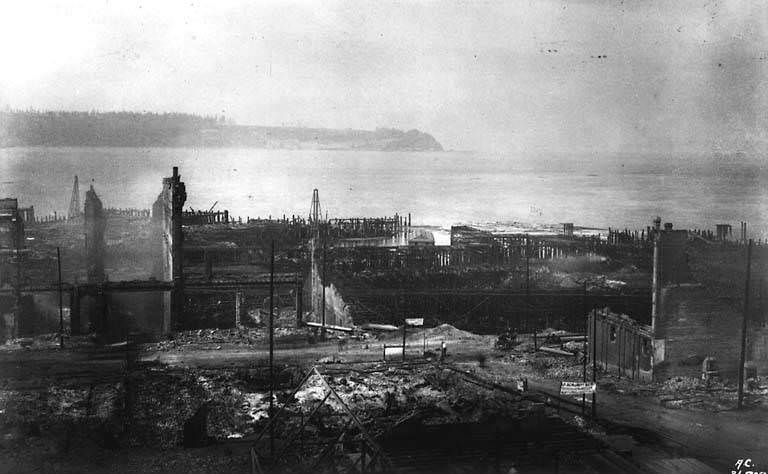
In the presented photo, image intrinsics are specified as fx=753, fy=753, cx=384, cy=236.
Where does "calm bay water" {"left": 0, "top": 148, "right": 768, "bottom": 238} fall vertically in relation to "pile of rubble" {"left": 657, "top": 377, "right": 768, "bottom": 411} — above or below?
above

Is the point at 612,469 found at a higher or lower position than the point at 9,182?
lower

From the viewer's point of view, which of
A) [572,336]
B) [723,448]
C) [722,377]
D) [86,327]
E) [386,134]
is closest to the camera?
[723,448]

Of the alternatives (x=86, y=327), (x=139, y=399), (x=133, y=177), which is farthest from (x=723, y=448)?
(x=133, y=177)

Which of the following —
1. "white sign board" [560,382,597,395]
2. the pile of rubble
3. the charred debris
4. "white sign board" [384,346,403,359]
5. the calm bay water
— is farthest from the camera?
the calm bay water

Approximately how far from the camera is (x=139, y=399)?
21.5 metres

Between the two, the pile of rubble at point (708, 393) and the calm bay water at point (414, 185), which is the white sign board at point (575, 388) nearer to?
the pile of rubble at point (708, 393)

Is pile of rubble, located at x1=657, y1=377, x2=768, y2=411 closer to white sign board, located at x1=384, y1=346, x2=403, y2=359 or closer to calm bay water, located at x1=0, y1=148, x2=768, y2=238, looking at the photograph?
white sign board, located at x1=384, y1=346, x2=403, y2=359

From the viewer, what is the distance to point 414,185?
96.9 meters

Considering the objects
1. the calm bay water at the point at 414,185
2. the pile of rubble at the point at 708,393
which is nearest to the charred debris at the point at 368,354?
the pile of rubble at the point at 708,393

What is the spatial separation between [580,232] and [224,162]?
148 feet

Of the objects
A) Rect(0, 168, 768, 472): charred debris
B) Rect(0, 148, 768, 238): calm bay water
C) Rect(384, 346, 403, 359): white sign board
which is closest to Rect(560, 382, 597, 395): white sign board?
Rect(0, 168, 768, 472): charred debris


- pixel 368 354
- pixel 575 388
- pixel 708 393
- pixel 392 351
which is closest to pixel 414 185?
pixel 392 351

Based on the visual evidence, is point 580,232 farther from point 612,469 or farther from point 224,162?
point 612,469

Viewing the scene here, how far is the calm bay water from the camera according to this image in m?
70.9
